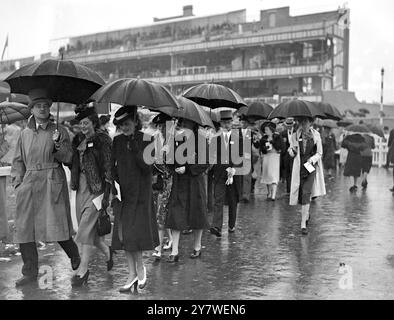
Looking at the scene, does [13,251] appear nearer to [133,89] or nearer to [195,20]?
[133,89]

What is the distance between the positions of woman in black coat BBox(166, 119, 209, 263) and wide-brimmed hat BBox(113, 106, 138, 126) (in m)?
1.60

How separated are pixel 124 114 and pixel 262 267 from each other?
8.92 ft

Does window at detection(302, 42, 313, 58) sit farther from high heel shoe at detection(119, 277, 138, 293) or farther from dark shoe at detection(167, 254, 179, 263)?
high heel shoe at detection(119, 277, 138, 293)

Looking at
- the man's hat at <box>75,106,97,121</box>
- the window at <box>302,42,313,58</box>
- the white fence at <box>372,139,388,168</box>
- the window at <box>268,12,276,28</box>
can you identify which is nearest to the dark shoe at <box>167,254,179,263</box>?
the man's hat at <box>75,106,97,121</box>

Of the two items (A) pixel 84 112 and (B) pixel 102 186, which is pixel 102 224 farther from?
(A) pixel 84 112

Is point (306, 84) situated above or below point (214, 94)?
above

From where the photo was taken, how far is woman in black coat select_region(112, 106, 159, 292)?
575cm

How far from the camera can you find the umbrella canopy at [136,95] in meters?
5.57

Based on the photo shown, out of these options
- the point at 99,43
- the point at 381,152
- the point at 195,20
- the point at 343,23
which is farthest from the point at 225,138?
the point at 99,43

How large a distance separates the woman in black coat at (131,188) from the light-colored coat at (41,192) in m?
0.74

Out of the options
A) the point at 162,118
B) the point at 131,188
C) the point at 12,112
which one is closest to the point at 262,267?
the point at 131,188

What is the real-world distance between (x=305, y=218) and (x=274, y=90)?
37662 mm

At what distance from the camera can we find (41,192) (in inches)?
244

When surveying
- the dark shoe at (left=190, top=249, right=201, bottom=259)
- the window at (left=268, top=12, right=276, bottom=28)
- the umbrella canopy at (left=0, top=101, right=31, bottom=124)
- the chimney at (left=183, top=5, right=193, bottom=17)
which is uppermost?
the chimney at (left=183, top=5, right=193, bottom=17)
